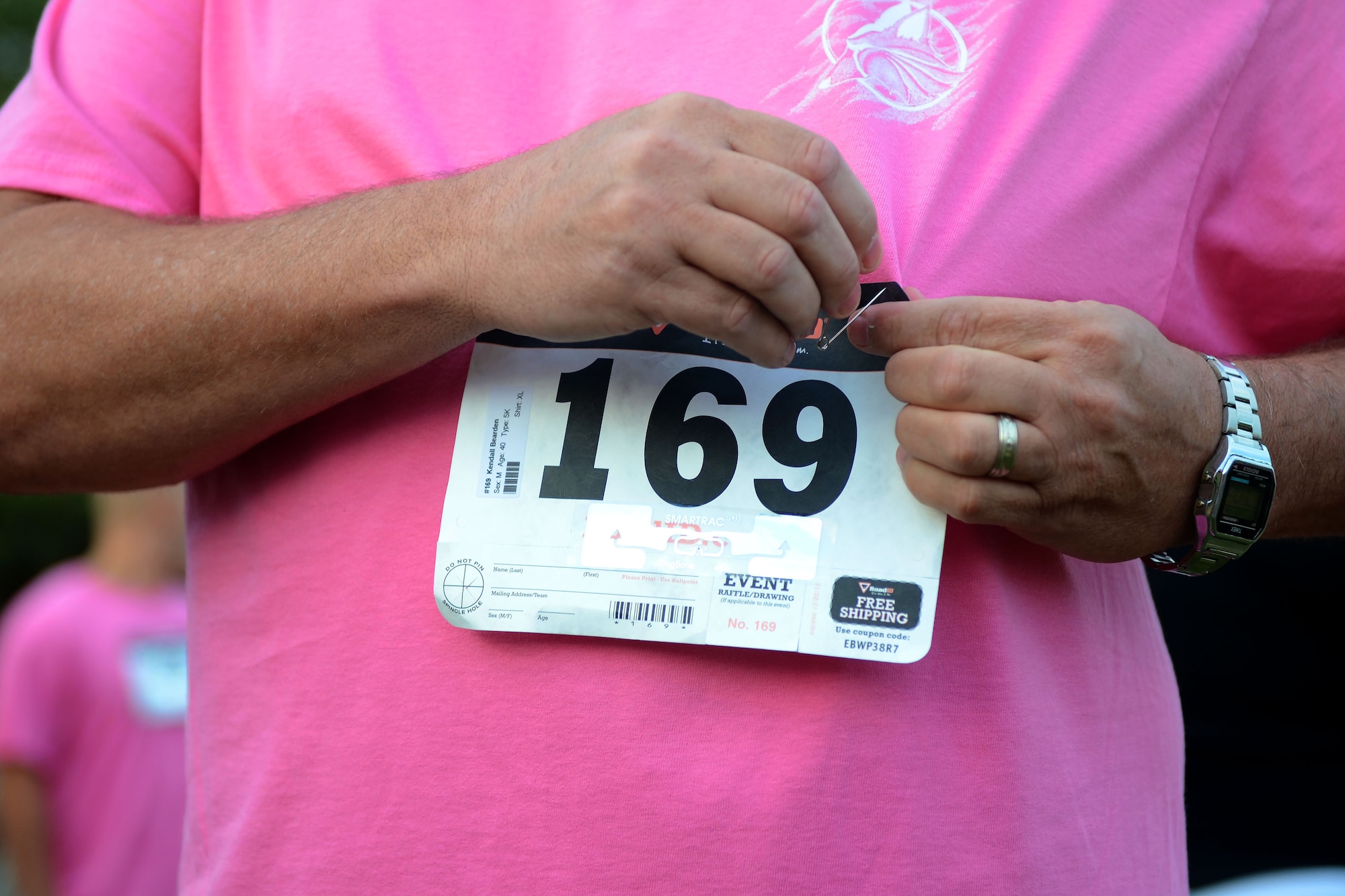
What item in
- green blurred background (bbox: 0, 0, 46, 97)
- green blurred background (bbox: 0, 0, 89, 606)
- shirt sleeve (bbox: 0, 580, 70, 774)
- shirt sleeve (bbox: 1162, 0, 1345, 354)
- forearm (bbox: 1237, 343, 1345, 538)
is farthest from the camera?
green blurred background (bbox: 0, 0, 46, 97)

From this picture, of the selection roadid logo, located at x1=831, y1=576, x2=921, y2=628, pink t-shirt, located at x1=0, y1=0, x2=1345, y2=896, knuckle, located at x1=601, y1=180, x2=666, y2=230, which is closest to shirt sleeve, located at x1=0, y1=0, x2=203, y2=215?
pink t-shirt, located at x1=0, y1=0, x2=1345, y2=896

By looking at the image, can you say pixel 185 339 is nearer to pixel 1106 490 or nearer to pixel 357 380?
pixel 357 380

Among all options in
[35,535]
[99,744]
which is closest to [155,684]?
[99,744]

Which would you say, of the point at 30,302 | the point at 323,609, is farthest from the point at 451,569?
the point at 30,302

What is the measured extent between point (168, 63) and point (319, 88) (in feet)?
0.79

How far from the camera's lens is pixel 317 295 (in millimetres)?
1123

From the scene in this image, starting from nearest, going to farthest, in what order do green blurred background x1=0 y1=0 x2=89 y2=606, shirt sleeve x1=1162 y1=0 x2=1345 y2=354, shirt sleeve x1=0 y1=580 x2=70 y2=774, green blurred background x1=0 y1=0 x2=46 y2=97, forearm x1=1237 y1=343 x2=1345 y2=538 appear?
forearm x1=1237 y1=343 x2=1345 y2=538 < shirt sleeve x1=1162 y1=0 x2=1345 y2=354 < shirt sleeve x1=0 y1=580 x2=70 y2=774 < green blurred background x1=0 y1=0 x2=89 y2=606 < green blurred background x1=0 y1=0 x2=46 y2=97

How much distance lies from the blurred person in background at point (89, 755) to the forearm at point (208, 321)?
2767 millimetres

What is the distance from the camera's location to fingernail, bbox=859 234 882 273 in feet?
3.49

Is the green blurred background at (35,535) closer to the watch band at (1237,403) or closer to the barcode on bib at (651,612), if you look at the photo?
the barcode on bib at (651,612)

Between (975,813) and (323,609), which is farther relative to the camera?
(323,609)

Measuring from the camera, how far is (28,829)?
3.63 m

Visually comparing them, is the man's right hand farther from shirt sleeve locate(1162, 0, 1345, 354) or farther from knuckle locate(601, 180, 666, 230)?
shirt sleeve locate(1162, 0, 1345, 354)

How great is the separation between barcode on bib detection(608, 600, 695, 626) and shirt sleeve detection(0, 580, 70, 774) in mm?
3259
